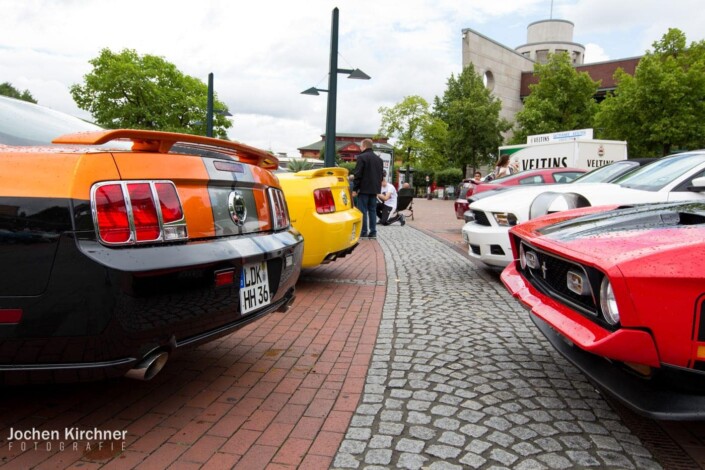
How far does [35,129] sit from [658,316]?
129 inches

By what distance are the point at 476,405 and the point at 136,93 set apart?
44254 mm

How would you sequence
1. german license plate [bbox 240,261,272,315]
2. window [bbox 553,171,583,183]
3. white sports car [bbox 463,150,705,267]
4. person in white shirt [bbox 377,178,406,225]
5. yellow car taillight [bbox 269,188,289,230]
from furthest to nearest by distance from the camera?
1. person in white shirt [bbox 377,178,406,225]
2. window [bbox 553,171,583,183]
3. white sports car [bbox 463,150,705,267]
4. yellow car taillight [bbox 269,188,289,230]
5. german license plate [bbox 240,261,272,315]

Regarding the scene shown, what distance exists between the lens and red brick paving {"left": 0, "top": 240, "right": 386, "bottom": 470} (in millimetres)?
2076

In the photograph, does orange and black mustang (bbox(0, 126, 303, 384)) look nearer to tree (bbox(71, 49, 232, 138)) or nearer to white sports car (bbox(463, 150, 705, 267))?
white sports car (bbox(463, 150, 705, 267))

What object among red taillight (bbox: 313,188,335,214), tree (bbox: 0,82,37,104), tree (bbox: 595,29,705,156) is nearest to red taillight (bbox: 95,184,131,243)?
red taillight (bbox: 313,188,335,214)

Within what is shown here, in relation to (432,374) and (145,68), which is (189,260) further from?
(145,68)

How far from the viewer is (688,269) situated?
1.80m

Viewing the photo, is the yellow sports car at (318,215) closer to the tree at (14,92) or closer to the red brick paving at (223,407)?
the red brick paving at (223,407)

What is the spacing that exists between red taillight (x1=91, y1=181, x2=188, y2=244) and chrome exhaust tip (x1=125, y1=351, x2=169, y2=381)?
1.59 feet

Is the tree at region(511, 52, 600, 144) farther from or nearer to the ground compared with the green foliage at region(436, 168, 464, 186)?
farther from the ground

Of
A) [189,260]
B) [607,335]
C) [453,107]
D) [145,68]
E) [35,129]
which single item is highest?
[145,68]

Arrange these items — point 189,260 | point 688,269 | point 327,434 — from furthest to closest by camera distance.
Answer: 1. point 327,434
2. point 189,260
3. point 688,269

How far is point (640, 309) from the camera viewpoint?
1.81 metres

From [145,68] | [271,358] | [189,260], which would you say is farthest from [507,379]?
[145,68]
